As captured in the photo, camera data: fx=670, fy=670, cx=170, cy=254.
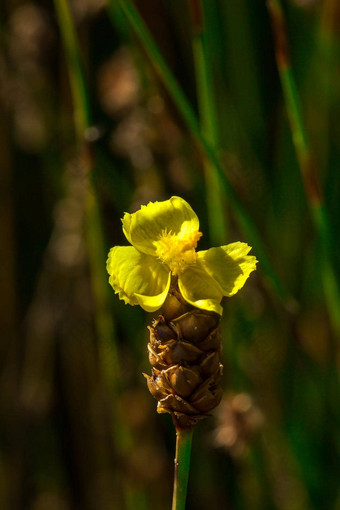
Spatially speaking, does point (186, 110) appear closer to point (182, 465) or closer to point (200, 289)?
point (200, 289)

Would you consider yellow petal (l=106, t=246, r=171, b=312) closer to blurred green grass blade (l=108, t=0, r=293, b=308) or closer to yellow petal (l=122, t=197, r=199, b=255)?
yellow petal (l=122, t=197, r=199, b=255)

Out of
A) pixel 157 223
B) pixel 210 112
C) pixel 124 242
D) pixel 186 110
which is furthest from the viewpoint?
pixel 124 242

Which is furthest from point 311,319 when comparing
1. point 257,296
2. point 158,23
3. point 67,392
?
point 158,23

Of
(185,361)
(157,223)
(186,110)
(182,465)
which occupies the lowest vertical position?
(182,465)

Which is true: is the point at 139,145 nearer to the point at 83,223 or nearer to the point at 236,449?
the point at 83,223

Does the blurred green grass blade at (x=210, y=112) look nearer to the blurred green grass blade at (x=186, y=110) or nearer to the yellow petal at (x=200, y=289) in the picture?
the blurred green grass blade at (x=186, y=110)

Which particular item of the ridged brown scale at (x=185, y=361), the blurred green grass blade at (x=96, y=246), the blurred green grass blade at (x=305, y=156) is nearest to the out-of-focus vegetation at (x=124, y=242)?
the blurred green grass blade at (x=96, y=246)

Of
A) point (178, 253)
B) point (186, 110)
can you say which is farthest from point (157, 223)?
point (186, 110)

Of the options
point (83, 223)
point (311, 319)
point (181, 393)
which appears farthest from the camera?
point (311, 319)
